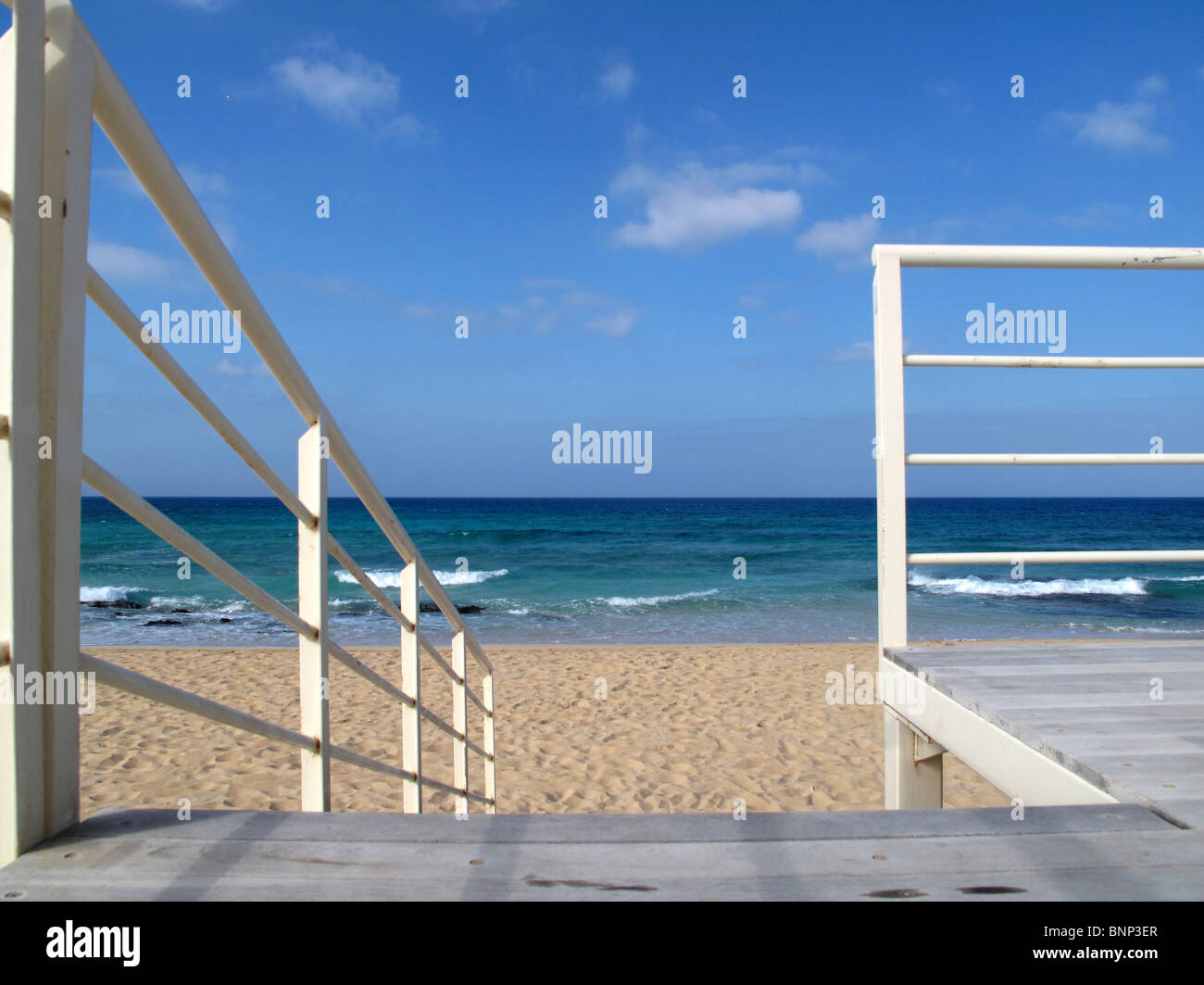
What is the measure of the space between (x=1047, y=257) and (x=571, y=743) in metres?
4.84

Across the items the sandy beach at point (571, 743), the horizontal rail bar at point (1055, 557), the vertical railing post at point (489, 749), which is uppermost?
the horizontal rail bar at point (1055, 557)

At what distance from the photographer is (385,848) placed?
0.98 meters

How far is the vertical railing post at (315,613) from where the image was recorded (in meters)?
1.37

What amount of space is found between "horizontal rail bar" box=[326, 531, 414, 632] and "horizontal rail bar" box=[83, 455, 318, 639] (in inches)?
5.4

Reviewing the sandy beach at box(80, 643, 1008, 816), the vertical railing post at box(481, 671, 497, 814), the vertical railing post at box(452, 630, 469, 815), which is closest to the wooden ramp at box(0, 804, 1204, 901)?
the vertical railing post at box(452, 630, 469, 815)

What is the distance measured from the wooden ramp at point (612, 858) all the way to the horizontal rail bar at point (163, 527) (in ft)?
0.97

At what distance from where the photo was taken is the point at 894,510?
2197mm

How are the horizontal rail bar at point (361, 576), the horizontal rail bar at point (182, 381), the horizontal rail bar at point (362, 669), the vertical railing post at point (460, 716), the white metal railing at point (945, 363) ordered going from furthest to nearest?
the vertical railing post at point (460, 716), the white metal railing at point (945, 363), the horizontal rail bar at point (362, 669), the horizontal rail bar at point (361, 576), the horizontal rail bar at point (182, 381)

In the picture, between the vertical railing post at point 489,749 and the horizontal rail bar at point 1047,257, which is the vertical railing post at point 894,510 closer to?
the horizontal rail bar at point 1047,257

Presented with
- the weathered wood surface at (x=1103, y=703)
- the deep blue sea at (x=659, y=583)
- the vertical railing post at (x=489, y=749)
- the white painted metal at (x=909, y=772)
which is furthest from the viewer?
the deep blue sea at (x=659, y=583)

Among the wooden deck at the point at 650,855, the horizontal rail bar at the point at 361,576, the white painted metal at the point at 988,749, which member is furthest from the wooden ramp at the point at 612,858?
the horizontal rail bar at the point at 361,576

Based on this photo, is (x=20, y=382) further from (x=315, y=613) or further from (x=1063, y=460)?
(x=1063, y=460)

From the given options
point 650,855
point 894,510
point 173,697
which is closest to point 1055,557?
point 894,510
